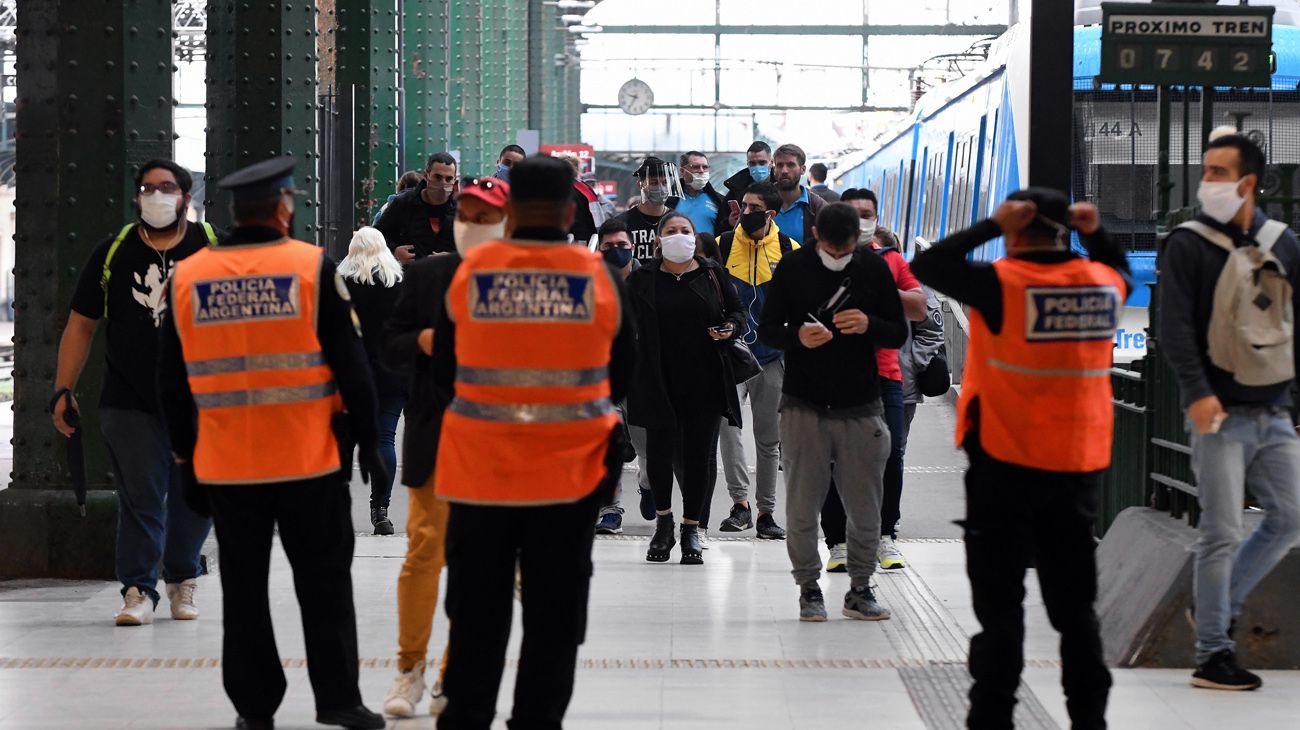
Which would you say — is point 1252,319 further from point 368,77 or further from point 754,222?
point 368,77

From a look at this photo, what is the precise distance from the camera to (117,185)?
960 cm

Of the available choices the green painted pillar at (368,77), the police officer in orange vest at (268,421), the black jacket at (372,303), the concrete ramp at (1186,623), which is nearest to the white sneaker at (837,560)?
the concrete ramp at (1186,623)

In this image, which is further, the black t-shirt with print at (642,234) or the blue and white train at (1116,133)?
the blue and white train at (1116,133)

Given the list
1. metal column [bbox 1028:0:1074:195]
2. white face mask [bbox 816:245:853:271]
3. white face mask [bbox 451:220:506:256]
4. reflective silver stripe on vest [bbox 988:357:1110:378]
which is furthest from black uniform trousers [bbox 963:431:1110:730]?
white face mask [bbox 816:245:853:271]

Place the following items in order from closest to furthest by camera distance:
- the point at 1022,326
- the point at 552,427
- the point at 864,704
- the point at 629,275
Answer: the point at 552,427 < the point at 1022,326 < the point at 864,704 < the point at 629,275

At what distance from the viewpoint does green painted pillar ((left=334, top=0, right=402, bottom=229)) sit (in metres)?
16.4

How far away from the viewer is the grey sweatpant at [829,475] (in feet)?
27.9

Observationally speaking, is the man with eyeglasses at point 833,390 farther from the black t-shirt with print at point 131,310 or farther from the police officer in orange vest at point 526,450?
the police officer in orange vest at point 526,450

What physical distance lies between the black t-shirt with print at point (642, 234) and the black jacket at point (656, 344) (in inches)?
75.3

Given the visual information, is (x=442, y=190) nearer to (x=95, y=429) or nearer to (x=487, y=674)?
(x=95, y=429)

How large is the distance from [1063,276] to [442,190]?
6198 mm

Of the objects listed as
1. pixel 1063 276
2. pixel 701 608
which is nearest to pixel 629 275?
pixel 701 608

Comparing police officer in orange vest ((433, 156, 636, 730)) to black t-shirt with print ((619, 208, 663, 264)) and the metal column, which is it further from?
black t-shirt with print ((619, 208, 663, 264))

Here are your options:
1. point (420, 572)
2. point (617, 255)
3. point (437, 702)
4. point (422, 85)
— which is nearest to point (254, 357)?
point (420, 572)
